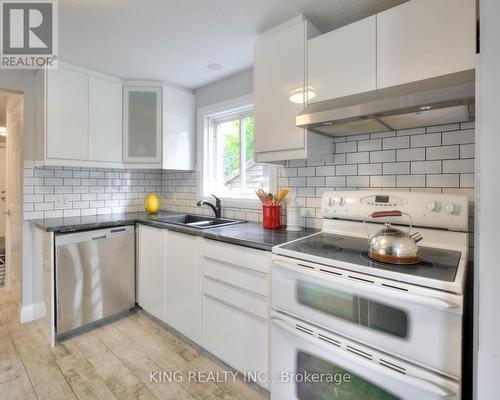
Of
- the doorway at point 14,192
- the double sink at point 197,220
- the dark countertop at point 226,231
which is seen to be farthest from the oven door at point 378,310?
the doorway at point 14,192

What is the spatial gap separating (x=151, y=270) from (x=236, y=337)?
3.41ft

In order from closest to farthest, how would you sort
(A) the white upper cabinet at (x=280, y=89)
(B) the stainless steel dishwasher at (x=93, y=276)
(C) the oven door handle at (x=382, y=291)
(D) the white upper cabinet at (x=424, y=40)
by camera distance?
(C) the oven door handle at (x=382, y=291) → (D) the white upper cabinet at (x=424, y=40) → (A) the white upper cabinet at (x=280, y=89) → (B) the stainless steel dishwasher at (x=93, y=276)

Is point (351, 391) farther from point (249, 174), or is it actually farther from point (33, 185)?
point (33, 185)

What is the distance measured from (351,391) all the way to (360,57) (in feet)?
5.23

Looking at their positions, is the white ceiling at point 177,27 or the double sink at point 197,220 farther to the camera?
the double sink at point 197,220

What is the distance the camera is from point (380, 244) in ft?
3.72

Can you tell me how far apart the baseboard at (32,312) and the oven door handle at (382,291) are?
8.01 feet

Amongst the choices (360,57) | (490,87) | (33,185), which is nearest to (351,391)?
(490,87)

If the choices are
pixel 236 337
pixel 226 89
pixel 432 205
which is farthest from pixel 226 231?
pixel 226 89

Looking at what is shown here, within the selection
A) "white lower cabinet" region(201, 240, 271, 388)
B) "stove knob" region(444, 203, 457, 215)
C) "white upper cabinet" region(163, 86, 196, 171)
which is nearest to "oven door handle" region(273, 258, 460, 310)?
"white lower cabinet" region(201, 240, 271, 388)

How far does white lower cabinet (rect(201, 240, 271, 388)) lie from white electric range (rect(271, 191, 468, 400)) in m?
0.14

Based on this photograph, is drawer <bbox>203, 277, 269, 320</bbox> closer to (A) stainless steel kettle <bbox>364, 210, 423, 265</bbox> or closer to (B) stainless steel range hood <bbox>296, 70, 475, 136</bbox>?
(A) stainless steel kettle <bbox>364, 210, 423, 265</bbox>

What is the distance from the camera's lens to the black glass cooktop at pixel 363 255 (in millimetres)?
1009

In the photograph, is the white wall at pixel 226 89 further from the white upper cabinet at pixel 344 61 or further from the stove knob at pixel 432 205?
the stove knob at pixel 432 205
